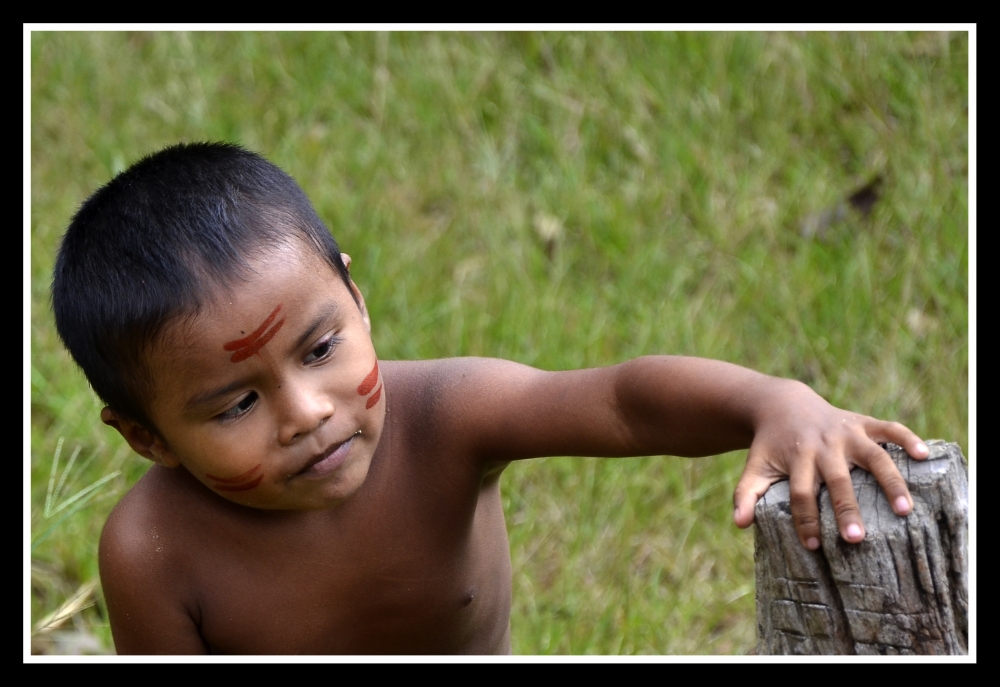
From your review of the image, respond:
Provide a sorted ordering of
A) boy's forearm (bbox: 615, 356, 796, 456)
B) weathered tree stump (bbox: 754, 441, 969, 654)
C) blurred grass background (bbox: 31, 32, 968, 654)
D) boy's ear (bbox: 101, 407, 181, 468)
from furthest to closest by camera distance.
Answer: blurred grass background (bbox: 31, 32, 968, 654) < boy's ear (bbox: 101, 407, 181, 468) < boy's forearm (bbox: 615, 356, 796, 456) < weathered tree stump (bbox: 754, 441, 969, 654)

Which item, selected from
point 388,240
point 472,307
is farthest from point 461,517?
point 388,240

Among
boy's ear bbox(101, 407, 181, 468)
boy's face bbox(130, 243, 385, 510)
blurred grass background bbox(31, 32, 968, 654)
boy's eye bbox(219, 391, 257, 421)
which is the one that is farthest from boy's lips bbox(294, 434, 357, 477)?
blurred grass background bbox(31, 32, 968, 654)

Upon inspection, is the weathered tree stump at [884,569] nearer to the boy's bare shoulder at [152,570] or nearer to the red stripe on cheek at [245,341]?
the red stripe on cheek at [245,341]

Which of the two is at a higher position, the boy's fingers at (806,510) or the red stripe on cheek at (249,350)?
the red stripe on cheek at (249,350)

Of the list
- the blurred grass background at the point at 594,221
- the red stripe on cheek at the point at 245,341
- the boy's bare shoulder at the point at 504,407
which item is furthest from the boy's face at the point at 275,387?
the blurred grass background at the point at 594,221

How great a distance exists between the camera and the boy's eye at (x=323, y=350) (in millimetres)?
1913

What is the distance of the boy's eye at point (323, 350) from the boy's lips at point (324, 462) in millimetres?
152

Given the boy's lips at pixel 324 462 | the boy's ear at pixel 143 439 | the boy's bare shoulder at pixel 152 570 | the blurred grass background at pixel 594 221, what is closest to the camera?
the boy's lips at pixel 324 462

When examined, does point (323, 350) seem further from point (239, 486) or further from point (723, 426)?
point (723, 426)

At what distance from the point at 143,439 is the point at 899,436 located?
1290 mm

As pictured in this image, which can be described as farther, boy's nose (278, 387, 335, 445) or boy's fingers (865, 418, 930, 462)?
boy's nose (278, 387, 335, 445)

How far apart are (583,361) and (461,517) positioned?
1.48m

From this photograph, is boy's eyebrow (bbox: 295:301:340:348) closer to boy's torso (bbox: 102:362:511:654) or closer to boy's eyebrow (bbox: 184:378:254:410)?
boy's eyebrow (bbox: 184:378:254:410)

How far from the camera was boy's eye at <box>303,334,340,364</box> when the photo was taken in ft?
6.28
